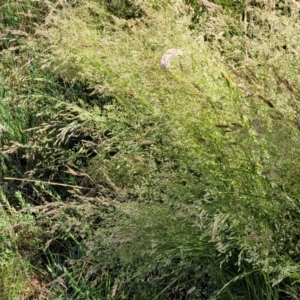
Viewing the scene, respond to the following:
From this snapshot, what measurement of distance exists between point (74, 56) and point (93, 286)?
86 cm

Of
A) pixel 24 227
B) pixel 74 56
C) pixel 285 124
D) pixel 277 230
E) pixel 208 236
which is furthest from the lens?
pixel 24 227

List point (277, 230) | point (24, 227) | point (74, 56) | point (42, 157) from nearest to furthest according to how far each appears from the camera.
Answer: point (277, 230)
point (74, 56)
point (24, 227)
point (42, 157)

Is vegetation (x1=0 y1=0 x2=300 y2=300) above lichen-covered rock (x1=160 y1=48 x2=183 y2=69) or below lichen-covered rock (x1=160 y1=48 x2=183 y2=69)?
below

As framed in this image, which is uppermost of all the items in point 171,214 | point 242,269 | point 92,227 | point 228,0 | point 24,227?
point 228,0

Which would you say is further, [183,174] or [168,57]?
[183,174]

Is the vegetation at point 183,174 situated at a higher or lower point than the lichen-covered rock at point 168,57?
lower

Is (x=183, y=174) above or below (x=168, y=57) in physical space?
below

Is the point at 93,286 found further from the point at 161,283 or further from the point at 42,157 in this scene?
the point at 42,157

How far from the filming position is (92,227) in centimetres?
256

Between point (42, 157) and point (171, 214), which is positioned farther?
point (42, 157)

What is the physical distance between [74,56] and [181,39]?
546 millimetres

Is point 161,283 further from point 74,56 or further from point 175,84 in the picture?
point 74,56

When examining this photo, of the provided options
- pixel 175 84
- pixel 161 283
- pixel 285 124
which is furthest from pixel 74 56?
pixel 285 124

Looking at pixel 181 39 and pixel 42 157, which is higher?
pixel 181 39
